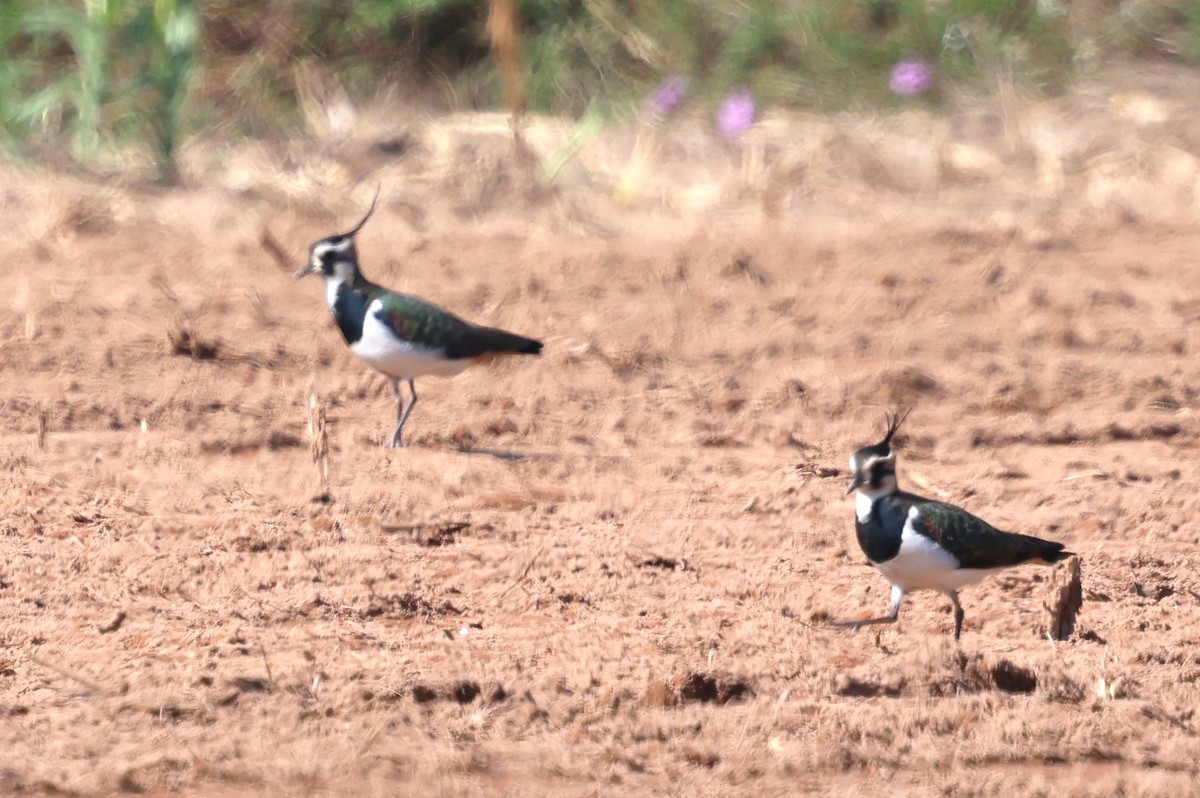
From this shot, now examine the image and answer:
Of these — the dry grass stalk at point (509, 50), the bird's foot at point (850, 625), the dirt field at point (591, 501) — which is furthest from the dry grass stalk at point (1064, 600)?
the dry grass stalk at point (509, 50)

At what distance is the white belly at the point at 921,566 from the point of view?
223 inches

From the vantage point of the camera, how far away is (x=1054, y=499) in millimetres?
6918

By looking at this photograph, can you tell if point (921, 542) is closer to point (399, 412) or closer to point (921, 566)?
point (921, 566)

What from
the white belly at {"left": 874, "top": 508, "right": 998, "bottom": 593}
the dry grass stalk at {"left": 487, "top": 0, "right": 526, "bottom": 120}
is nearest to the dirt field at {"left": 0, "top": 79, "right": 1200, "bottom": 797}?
the white belly at {"left": 874, "top": 508, "right": 998, "bottom": 593}

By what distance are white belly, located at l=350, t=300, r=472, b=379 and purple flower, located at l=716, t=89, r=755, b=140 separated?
4.10 meters

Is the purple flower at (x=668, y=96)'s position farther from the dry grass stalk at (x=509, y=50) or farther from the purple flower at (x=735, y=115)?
the dry grass stalk at (x=509, y=50)

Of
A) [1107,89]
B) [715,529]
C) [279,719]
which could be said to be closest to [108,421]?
[715,529]

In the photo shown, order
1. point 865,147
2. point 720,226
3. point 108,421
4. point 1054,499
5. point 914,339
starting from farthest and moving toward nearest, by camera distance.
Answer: point 865,147
point 720,226
point 914,339
point 108,421
point 1054,499

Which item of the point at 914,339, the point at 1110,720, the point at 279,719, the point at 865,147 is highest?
the point at 865,147

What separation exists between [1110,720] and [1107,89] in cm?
762

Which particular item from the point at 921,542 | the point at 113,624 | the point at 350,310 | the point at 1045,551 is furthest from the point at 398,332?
the point at 1045,551

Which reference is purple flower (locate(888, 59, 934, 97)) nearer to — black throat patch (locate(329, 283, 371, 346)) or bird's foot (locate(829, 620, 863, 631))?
black throat patch (locate(329, 283, 371, 346))

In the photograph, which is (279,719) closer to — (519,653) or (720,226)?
(519,653)

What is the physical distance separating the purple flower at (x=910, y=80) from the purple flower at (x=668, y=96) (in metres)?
1.25
